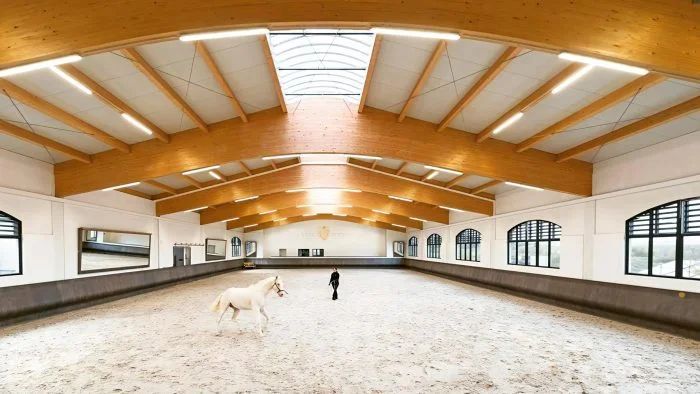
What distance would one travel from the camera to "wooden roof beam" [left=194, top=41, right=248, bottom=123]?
6838 mm

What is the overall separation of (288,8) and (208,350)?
→ 6.07m

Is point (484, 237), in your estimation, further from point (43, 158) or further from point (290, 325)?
point (43, 158)

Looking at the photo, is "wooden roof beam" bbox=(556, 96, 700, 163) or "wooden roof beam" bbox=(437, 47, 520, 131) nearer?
"wooden roof beam" bbox=(437, 47, 520, 131)

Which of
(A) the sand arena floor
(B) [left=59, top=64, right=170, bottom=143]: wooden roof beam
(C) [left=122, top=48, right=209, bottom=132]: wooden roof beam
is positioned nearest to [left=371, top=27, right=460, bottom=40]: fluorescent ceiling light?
(C) [left=122, top=48, right=209, bottom=132]: wooden roof beam

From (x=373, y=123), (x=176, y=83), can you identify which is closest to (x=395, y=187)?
(x=373, y=123)

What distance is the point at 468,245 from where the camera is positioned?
69.8 ft

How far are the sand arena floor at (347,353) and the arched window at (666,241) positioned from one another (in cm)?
155

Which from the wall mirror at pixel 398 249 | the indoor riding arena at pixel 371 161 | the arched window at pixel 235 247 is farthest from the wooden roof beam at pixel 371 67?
the wall mirror at pixel 398 249

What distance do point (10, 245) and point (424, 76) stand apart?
1125 centimetres

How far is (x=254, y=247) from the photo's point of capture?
3606 cm

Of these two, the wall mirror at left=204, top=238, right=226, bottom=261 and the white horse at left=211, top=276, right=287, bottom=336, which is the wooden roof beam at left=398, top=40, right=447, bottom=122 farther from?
the wall mirror at left=204, top=238, right=226, bottom=261

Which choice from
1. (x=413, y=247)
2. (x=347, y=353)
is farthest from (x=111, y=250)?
(x=413, y=247)

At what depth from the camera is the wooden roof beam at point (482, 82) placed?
6602 mm

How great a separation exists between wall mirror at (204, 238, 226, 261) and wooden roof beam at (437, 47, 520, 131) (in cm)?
2030
